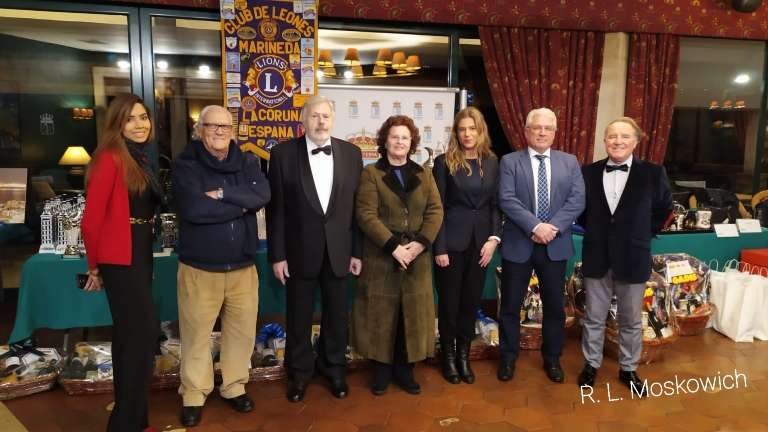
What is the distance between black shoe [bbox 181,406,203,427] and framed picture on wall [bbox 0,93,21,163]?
2.92m

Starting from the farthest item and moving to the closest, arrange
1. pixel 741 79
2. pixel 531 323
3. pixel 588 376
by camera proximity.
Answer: pixel 741 79, pixel 531 323, pixel 588 376

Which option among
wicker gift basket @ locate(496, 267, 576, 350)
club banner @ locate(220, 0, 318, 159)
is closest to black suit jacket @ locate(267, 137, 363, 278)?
wicker gift basket @ locate(496, 267, 576, 350)

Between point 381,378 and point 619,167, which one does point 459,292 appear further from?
point 619,167

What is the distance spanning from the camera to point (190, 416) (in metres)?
2.58

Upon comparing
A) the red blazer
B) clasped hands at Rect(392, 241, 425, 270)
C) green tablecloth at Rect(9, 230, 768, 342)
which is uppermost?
the red blazer

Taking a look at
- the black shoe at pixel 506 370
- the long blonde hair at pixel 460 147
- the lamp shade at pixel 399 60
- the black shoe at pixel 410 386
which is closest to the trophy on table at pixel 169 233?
the black shoe at pixel 410 386

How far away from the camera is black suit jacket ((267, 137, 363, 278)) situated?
2.63 meters

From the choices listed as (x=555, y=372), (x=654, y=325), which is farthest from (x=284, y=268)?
(x=654, y=325)

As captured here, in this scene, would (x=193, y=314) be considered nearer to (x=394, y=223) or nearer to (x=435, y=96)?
(x=394, y=223)

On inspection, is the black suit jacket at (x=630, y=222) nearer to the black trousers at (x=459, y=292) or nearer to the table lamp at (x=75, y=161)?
the black trousers at (x=459, y=292)

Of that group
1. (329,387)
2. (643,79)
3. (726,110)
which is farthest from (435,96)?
(726,110)

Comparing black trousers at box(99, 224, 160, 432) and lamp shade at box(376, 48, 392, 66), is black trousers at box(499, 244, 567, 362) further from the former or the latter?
lamp shade at box(376, 48, 392, 66)

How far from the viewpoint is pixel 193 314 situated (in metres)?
2.50

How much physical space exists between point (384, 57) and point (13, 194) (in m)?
3.12
